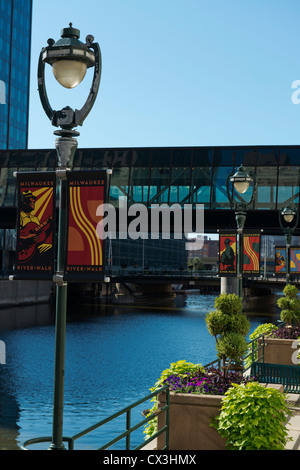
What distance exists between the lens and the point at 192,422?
33.0 feet

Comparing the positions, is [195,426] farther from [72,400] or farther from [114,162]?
Result: [114,162]

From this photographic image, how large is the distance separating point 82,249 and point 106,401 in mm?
19712

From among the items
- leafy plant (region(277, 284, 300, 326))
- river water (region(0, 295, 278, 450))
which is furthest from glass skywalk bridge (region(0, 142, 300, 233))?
leafy plant (region(277, 284, 300, 326))

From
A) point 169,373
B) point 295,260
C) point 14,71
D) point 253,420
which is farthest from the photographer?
point 14,71

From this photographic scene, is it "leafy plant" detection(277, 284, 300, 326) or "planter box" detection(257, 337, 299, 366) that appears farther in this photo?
"leafy plant" detection(277, 284, 300, 326)

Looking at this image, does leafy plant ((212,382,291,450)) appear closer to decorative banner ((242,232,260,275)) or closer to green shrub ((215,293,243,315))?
green shrub ((215,293,243,315))

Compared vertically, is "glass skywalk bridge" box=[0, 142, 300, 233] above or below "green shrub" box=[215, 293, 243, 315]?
above

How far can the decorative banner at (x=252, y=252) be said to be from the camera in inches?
858

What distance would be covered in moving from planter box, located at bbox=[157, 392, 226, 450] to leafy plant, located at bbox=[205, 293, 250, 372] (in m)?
3.36

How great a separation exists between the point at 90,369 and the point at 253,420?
85.6 ft

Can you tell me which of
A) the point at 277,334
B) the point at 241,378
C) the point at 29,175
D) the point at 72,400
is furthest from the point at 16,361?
the point at 29,175

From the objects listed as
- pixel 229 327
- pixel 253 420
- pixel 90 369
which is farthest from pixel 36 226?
pixel 90 369

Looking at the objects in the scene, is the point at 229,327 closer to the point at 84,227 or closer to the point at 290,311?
the point at 84,227

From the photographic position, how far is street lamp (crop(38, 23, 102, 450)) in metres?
7.63
